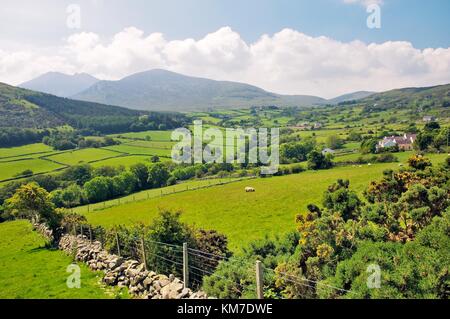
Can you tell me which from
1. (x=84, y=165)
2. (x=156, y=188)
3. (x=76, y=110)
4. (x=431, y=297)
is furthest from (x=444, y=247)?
(x=76, y=110)

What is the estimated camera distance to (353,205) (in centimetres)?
2067

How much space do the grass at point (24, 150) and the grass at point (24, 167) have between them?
10.5 meters

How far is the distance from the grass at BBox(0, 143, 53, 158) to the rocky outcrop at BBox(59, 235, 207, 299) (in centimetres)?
9931

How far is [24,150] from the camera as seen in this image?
105312 millimetres

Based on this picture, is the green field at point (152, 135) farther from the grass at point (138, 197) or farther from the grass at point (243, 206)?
the grass at point (243, 206)

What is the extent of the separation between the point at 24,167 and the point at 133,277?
295ft

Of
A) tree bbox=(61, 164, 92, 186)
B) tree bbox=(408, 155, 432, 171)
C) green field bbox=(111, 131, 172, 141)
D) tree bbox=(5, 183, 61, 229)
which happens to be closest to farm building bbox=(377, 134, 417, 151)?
tree bbox=(408, 155, 432, 171)

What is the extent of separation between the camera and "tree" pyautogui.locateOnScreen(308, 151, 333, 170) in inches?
2953

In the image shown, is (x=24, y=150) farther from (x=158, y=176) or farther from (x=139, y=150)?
(x=158, y=176)

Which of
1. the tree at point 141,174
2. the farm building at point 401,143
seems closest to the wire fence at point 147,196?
the tree at point 141,174

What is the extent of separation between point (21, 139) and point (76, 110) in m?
65.4

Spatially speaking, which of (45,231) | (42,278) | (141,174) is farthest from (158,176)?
(42,278)

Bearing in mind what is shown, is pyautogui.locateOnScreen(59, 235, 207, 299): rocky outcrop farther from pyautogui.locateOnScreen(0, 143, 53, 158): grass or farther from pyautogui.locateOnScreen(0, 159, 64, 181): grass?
pyautogui.locateOnScreen(0, 143, 53, 158): grass
